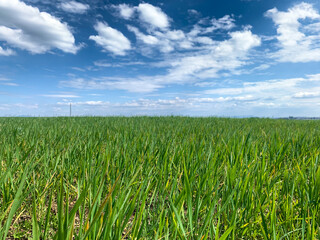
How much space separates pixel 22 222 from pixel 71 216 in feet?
3.87

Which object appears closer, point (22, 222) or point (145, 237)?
point (145, 237)

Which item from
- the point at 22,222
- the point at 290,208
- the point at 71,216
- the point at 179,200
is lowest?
the point at 22,222

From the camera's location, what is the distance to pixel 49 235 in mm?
1375

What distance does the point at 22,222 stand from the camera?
1.56m

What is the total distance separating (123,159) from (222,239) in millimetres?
1284

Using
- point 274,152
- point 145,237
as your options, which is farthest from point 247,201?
point 274,152

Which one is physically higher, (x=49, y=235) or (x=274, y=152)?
(x=274, y=152)

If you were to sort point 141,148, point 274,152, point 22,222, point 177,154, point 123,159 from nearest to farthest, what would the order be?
point 22,222
point 123,159
point 177,154
point 141,148
point 274,152

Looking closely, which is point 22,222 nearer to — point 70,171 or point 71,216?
point 70,171

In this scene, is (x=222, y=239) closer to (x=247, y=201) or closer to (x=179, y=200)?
(x=179, y=200)

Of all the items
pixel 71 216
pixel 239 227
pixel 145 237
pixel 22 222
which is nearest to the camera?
pixel 71 216

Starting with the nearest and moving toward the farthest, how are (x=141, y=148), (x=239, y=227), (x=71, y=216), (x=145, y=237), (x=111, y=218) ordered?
(x=71, y=216) < (x=111, y=218) < (x=145, y=237) < (x=239, y=227) < (x=141, y=148)

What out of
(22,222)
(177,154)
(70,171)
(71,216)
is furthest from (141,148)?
(71,216)

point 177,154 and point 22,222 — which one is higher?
point 177,154
